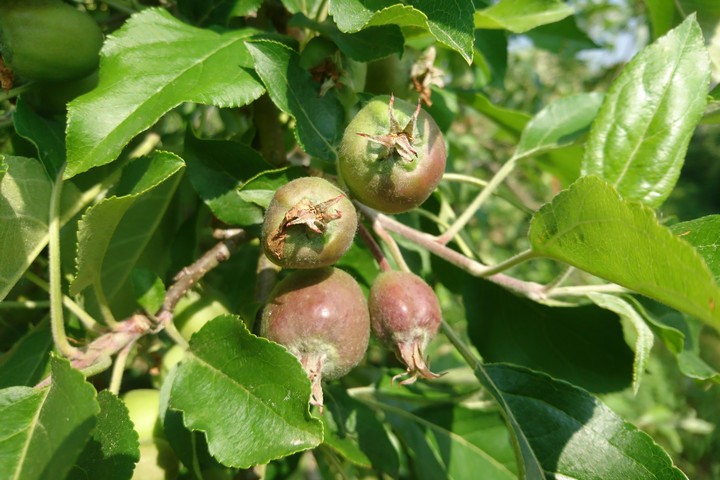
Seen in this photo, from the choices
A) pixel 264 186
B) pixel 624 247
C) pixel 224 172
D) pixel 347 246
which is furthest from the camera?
pixel 224 172

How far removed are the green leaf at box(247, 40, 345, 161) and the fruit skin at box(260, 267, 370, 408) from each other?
0.77 ft

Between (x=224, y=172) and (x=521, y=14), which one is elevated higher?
(x=521, y=14)

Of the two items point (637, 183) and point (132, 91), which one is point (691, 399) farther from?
point (132, 91)

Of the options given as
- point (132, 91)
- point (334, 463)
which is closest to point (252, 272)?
point (334, 463)

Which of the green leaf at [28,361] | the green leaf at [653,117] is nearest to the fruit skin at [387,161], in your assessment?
the green leaf at [653,117]

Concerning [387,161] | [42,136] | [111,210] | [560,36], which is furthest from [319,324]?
[560,36]

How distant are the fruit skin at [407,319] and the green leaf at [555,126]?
604 mm

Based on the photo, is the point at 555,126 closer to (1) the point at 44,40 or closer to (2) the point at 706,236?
(2) the point at 706,236

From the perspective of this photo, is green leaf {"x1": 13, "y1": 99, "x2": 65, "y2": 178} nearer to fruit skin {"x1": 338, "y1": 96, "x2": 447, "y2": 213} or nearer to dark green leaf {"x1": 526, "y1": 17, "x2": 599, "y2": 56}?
fruit skin {"x1": 338, "y1": 96, "x2": 447, "y2": 213}

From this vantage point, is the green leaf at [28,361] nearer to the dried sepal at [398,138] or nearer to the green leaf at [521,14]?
the dried sepal at [398,138]

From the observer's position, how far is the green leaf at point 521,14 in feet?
4.09

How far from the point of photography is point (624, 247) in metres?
0.75

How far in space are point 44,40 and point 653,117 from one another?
102 centimetres

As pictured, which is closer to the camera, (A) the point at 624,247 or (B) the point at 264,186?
(A) the point at 624,247
